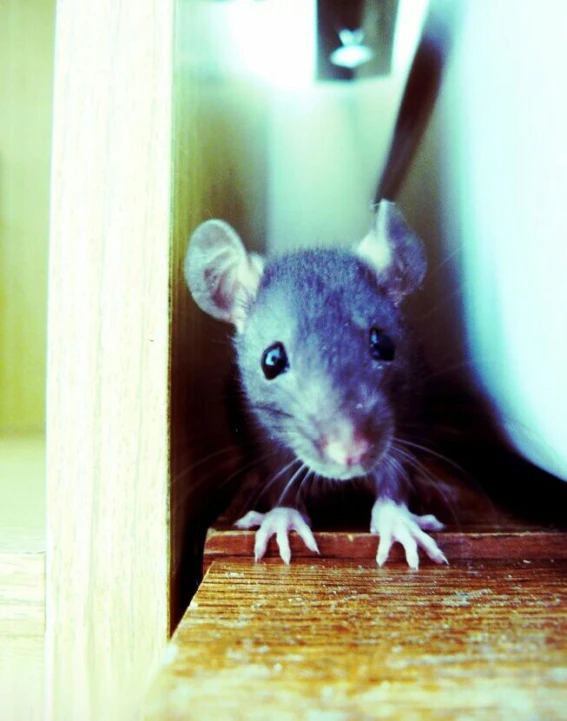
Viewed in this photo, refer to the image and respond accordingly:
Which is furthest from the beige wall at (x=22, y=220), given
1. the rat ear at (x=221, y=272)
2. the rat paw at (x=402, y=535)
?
the rat paw at (x=402, y=535)

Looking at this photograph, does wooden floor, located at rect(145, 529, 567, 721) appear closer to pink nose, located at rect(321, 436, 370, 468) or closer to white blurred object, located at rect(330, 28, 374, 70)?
pink nose, located at rect(321, 436, 370, 468)

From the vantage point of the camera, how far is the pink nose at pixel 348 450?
0.54m

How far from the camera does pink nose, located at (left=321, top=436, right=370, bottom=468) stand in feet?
1.77

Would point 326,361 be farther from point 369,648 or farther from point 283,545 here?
point 369,648

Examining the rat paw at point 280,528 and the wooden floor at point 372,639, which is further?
the rat paw at point 280,528

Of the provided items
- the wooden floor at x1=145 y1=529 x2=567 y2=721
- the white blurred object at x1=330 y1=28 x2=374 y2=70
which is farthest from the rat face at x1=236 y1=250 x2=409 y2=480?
the white blurred object at x1=330 y1=28 x2=374 y2=70

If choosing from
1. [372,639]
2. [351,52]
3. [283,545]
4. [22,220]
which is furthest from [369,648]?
[22,220]

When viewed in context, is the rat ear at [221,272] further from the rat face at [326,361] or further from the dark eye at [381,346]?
the dark eye at [381,346]

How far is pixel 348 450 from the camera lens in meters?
0.54

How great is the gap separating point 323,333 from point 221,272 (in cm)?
16

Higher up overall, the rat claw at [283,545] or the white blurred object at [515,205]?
the white blurred object at [515,205]

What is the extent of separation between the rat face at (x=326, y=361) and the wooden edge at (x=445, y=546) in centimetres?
7

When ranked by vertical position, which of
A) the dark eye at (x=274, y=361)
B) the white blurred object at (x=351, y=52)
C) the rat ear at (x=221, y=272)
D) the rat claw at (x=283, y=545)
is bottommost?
the rat claw at (x=283, y=545)

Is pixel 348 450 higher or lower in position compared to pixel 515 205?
lower
